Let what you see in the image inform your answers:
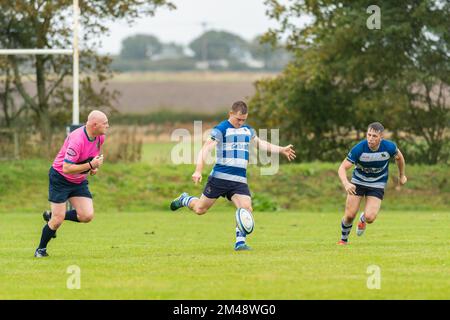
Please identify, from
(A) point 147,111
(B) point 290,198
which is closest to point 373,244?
(B) point 290,198

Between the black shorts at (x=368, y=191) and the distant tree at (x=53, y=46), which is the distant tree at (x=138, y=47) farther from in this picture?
the black shorts at (x=368, y=191)

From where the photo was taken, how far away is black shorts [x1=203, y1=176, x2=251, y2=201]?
1548cm

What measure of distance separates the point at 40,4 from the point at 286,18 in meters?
8.92

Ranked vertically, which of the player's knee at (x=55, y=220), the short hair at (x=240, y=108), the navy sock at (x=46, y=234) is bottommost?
the navy sock at (x=46, y=234)

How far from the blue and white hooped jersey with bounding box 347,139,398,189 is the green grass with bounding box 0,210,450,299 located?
3.26 ft

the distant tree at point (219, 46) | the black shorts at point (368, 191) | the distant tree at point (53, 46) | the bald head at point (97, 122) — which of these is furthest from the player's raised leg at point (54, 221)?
the distant tree at point (219, 46)

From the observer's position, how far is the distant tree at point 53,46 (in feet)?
120

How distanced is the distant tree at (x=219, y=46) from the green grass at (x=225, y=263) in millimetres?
112050

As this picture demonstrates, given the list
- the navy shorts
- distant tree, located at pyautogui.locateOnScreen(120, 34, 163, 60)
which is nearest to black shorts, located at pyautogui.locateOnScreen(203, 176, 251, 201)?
the navy shorts

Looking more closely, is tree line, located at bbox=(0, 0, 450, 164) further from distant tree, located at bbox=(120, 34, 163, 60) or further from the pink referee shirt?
distant tree, located at bbox=(120, 34, 163, 60)

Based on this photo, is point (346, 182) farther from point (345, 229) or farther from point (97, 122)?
point (97, 122)

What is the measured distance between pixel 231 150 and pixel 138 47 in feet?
442

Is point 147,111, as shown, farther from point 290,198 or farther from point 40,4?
point 290,198
